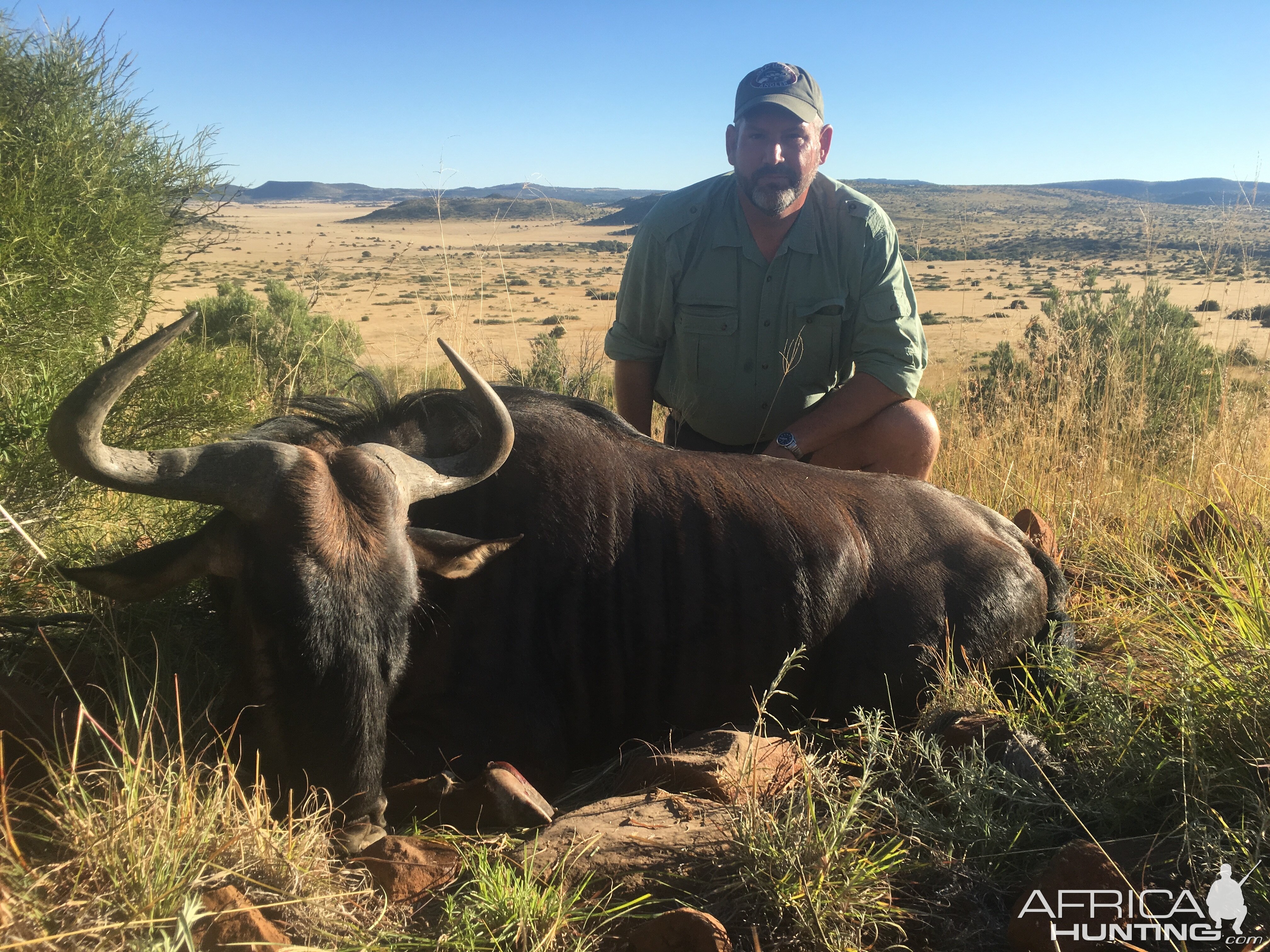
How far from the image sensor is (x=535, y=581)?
3.16 m

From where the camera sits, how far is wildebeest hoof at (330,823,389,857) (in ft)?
7.84

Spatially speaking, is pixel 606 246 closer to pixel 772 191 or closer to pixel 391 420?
pixel 772 191

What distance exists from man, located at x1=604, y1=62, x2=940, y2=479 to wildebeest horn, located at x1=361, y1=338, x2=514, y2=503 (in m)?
2.39

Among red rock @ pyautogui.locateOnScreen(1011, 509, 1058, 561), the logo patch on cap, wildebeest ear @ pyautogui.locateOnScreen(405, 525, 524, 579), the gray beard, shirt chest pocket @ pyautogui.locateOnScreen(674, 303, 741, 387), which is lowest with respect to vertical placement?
red rock @ pyautogui.locateOnScreen(1011, 509, 1058, 561)

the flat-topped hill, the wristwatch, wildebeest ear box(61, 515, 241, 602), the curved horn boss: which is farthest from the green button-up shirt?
wildebeest ear box(61, 515, 241, 602)

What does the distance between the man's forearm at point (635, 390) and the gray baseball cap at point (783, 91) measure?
1643mm

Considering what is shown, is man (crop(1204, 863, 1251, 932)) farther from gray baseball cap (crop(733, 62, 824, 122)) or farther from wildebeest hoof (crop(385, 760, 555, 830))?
gray baseball cap (crop(733, 62, 824, 122))

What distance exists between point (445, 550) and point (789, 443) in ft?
8.70

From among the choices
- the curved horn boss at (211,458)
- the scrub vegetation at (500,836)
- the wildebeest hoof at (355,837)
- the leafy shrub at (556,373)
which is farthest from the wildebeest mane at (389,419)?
the leafy shrub at (556,373)

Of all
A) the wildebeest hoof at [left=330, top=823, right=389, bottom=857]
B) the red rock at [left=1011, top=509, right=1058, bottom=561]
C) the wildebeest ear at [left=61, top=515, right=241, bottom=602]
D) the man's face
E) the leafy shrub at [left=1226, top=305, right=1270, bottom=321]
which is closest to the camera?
the wildebeest hoof at [left=330, top=823, right=389, bottom=857]

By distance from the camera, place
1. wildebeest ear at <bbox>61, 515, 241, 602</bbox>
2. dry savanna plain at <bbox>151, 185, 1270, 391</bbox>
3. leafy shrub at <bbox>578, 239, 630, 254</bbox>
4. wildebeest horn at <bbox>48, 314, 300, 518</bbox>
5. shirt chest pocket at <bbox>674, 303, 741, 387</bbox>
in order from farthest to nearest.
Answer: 1. leafy shrub at <bbox>578, 239, 630, 254</bbox>
2. dry savanna plain at <bbox>151, 185, 1270, 391</bbox>
3. shirt chest pocket at <bbox>674, 303, 741, 387</bbox>
4. wildebeest ear at <bbox>61, 515, 241, 602</bbox>
5. wildebeest horn at <bbox>48, 314, 300, 518</bbox>

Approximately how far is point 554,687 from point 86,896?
1581 mm

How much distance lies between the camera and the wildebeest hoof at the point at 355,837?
239 cm

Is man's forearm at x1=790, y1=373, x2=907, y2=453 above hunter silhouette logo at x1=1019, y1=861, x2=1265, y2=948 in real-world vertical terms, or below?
above
